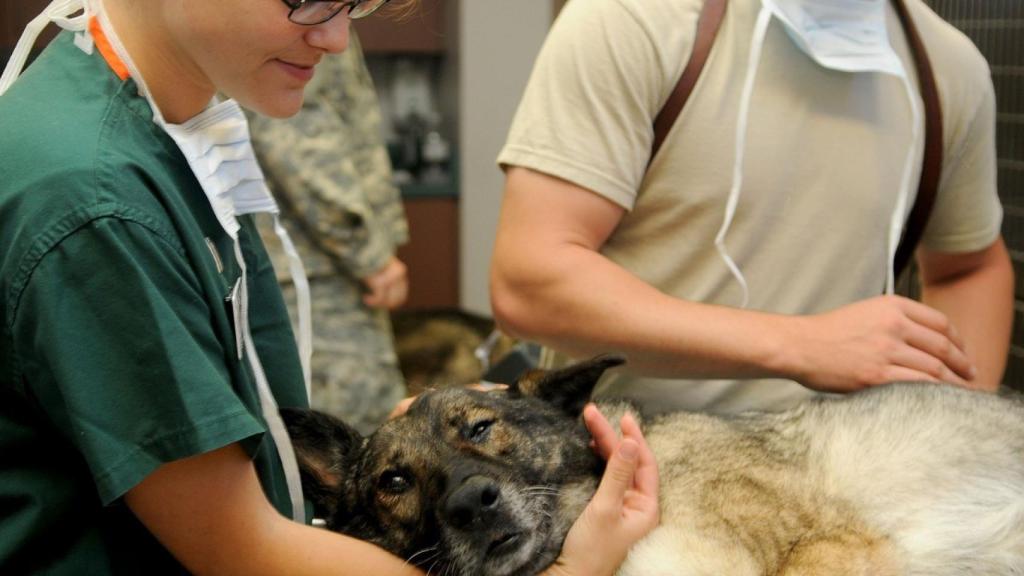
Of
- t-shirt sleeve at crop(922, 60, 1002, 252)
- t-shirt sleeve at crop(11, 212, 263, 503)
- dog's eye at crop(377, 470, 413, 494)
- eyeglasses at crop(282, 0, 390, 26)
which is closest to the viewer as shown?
t-shirt sleeve at crop(11, 212, 263, 503)

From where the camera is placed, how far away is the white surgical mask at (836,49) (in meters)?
1.87

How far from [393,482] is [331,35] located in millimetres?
757

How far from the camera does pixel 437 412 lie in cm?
182

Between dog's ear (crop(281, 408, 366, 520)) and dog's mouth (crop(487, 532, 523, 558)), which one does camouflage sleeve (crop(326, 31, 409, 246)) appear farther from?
dog's mouth (crop(487, 532, 523, 558))

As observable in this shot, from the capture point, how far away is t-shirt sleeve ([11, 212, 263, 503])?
43.0 inches

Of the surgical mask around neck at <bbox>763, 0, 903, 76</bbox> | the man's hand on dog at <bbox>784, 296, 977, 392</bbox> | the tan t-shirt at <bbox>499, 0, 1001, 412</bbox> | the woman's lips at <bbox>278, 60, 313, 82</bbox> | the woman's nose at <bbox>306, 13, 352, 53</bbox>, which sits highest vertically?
the woman's nose at <bbox>306, 13, 352, 53</bbox>

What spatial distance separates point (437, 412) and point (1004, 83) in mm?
1885

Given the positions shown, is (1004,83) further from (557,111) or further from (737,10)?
(557,111)

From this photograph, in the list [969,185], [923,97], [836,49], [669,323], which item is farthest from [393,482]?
[969,185]

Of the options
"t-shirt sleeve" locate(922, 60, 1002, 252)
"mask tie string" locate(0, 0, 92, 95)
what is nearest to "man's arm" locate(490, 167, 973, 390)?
"t-shirt sleeve" locate(922, 60, 1002, 252)

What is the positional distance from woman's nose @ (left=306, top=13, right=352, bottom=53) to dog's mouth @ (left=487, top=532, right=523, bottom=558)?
730mm

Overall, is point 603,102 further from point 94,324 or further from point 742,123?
point 94,324

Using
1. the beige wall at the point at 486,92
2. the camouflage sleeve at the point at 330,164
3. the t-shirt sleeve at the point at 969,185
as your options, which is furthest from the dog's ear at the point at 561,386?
the beige wall at the point at 486,92

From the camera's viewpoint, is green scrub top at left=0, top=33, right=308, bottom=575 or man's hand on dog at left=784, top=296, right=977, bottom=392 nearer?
green scrub top at left=0, top=33, right=308, bottom=575
